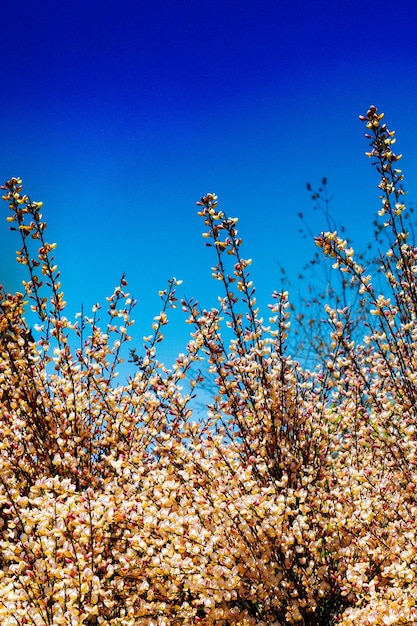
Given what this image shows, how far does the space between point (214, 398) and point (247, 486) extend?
0.87 metres

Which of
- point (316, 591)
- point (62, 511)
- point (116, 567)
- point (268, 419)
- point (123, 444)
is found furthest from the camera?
point (123, 444)

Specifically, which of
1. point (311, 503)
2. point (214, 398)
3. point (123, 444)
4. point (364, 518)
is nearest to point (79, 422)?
point (123, 444)

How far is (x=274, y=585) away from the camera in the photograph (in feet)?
10.8

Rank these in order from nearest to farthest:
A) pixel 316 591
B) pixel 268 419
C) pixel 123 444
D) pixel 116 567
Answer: pixel 116 567 < pixel 316 591 < pixel 268 419 < pixel 123 444

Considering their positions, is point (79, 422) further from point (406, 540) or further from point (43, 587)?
point (406, 540)

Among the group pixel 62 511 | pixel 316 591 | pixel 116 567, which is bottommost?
pixel 316 591

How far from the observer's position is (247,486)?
10.5ft

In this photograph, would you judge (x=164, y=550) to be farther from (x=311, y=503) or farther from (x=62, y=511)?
(x=311, y=503)

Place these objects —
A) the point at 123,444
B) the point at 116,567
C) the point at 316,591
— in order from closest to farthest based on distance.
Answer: the point at 116,567
the point at 316,591
the point at 123,444

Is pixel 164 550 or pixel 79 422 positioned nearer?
pixel 164 550

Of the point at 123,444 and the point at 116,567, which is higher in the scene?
the point at 123,444

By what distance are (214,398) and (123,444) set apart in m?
0.73

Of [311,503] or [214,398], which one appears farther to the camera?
[214,398]

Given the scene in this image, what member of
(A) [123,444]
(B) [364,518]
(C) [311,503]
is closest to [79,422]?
(A) [123,444]
